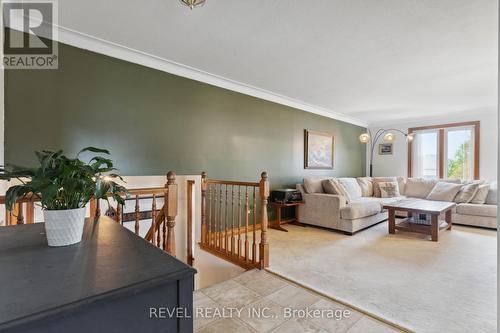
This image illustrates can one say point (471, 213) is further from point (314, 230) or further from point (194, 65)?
point (194, 65)

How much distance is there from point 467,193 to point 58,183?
6120mm

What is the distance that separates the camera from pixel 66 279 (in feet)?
2.14

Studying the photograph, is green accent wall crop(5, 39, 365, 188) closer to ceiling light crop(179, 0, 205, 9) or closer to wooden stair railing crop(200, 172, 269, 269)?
wooden stair railing crop(200, 172, 269, 269)

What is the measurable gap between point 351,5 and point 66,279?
Result: 2505mm

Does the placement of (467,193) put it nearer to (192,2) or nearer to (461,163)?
(461,163)

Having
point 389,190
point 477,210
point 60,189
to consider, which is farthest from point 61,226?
point 389,190

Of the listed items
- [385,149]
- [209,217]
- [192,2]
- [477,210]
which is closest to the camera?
[192,2]

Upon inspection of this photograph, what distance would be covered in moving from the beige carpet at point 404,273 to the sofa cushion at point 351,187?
1147 millimetres

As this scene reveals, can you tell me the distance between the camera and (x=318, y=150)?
540 cm

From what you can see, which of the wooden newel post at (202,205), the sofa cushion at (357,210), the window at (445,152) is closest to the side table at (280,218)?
the sofa cushion at (357,210)

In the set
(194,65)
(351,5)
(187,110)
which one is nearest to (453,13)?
(351,5)

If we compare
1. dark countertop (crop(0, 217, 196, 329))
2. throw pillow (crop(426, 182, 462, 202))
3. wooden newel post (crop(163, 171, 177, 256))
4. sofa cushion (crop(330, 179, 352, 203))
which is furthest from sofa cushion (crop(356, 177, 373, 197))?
dark countertop (crop(0, 217, 196, 329))

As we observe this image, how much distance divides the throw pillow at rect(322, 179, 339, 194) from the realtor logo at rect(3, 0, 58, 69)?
4.18 metres

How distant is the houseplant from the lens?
82 centimetres
